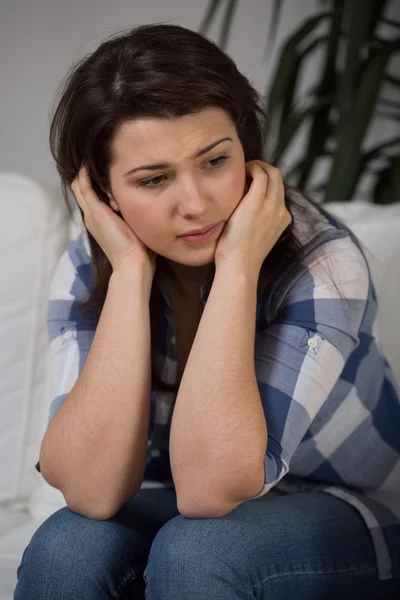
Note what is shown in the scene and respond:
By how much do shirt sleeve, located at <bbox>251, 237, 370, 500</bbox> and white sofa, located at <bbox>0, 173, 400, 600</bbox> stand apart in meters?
0.36

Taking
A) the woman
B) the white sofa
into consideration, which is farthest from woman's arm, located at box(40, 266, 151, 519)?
the white sofa

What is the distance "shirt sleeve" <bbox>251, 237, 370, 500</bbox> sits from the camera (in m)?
1.13

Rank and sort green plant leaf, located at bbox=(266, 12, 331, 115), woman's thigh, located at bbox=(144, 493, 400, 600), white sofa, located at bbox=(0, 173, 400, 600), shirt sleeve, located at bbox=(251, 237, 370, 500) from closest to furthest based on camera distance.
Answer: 1. woman's thigh, located at bbox=(144, 493, 400, 600)
2. shirt sleeve, located at bbox=(251, 237, 370, 500)
3. white sofa, located at bbox=(0, 173, 400, 600)
4. green plant leaf, located at bbox=(266, 12, 331, 115)

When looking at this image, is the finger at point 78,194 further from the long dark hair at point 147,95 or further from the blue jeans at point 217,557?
the blue jeans at point 217,557

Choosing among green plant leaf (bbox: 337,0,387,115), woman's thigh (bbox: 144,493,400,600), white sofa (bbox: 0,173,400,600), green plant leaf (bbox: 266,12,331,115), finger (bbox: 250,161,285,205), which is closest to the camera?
woman's thigh (bbox: 144,493,400,600)

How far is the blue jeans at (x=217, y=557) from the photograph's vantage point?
3.38 ft

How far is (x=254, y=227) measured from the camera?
3.96 feet

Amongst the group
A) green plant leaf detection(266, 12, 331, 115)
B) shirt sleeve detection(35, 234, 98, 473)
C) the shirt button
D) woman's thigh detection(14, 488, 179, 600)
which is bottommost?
woman's thigh detection(14, 488, 179, 600)

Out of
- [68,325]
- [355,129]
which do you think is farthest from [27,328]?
[355,129]

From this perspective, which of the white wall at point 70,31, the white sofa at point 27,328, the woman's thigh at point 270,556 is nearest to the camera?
the woman's thigh at point 270,556

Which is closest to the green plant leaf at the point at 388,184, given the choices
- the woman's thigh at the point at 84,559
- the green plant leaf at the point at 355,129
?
the green plant leaf at the point at 355,129

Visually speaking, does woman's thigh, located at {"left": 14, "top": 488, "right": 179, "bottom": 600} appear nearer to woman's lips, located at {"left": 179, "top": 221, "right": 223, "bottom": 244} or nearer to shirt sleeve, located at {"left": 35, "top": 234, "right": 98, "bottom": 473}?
shirt sleeve, located at {"left": 35, "top": 234, "right": 98, "bottom": 473}

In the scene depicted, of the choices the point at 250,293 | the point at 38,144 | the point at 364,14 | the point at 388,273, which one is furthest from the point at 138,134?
the point at 38,144

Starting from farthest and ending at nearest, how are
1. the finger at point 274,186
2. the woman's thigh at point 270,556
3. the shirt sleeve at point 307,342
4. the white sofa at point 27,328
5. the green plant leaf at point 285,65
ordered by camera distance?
the green plant leaf at point 285,65 < the white sofa at point 27,328 < the finger at point 274,186 < the shirt sleeve at point 307,342 < the woman's thigh at point 270,556
